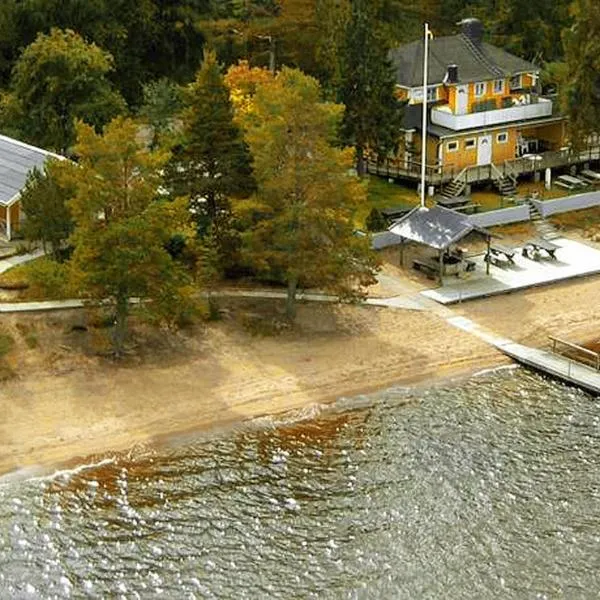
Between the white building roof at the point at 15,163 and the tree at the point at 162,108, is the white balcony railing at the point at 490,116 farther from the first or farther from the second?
the white building roof at the point at 15,163

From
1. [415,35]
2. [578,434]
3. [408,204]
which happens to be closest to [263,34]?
[415,35]

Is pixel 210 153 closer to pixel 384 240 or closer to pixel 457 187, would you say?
pixel 384 240

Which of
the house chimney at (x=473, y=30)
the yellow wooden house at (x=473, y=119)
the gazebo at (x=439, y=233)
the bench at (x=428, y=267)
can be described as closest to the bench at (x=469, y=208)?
the yellow wooden house at (x=473, y=119)

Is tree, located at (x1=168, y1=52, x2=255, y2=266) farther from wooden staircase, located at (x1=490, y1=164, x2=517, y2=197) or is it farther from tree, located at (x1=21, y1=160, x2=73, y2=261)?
wooden staircase, located at (x1=490, y1=164, x2=517, y2=197)

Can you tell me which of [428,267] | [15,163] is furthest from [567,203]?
[15,163]

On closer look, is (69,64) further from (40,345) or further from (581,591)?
(581,591)

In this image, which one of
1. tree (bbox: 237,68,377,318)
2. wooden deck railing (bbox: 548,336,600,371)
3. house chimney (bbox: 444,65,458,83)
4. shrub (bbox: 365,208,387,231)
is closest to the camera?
wooden deck railing (bbox: 548,336,600,371)

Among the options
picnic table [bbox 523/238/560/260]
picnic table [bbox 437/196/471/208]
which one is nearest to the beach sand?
picnic table [bbox 523/238/560/260]
